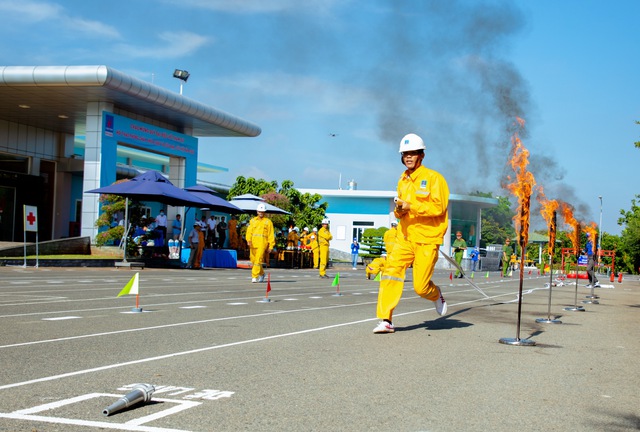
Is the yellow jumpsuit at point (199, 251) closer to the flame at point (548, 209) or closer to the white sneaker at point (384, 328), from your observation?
the flame at point (548, 209)

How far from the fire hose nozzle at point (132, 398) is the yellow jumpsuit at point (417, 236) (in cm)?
504

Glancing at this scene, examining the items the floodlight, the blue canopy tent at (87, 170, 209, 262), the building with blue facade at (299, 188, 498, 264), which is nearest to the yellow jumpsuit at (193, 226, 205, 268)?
the blue canopy tent at (87, 170, 209, 262)

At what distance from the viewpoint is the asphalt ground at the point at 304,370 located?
4902mm

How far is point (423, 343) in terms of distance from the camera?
891cm

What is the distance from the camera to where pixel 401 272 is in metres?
9.91

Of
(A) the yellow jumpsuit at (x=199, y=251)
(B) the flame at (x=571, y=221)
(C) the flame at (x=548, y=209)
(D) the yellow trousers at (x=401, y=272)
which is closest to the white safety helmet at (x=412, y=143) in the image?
(D) the yellow trousers at (x=401, y=272)

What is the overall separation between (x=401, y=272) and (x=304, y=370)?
3.47 metres

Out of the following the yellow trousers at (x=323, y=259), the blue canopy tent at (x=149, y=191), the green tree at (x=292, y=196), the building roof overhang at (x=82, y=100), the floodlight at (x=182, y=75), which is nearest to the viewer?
the yellow trousers at (x=323, y=259)

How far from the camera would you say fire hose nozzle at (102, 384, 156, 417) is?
4.76 m

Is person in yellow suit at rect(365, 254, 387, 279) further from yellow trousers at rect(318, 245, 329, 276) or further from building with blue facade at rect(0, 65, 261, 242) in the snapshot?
building with blue facade at rect(0, 65, 261, 242)

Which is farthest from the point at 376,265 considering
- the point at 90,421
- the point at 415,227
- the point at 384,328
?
the point at 90,421

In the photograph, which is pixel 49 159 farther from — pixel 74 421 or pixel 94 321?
pixel 74 421

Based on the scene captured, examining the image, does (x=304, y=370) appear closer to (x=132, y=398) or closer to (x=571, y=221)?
(x=132, y=398)

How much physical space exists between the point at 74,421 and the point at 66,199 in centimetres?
4035
